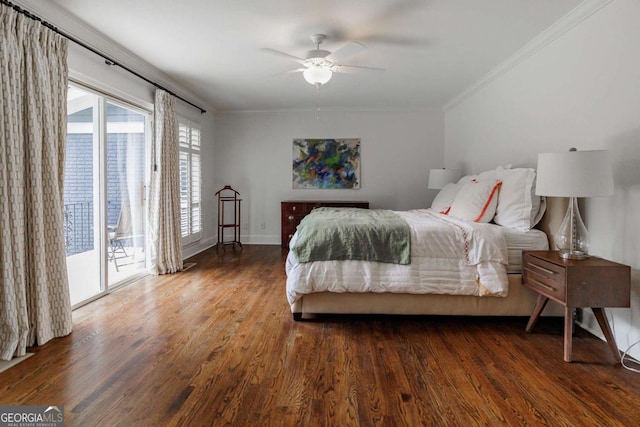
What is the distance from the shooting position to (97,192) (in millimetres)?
3357

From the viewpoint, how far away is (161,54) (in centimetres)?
362

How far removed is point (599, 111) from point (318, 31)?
2.25 m

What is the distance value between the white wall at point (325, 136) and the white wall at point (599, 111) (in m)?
2.55

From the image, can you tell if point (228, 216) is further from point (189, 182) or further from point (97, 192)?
point (97, 192)

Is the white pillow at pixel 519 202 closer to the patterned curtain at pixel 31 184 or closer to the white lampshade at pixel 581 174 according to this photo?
the white lampshade at pixel 581 174

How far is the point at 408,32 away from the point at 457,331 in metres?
2.54

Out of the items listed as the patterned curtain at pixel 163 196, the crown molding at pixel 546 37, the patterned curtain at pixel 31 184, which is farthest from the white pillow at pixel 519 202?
the patterned curtain at pixel 163 196

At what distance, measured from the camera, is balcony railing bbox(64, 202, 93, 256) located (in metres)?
3.12

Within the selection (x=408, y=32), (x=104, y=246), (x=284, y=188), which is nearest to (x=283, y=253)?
(x=284, y=188)

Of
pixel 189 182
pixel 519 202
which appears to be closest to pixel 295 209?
pixel 189 182

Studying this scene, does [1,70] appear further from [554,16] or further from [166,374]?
[554,16]

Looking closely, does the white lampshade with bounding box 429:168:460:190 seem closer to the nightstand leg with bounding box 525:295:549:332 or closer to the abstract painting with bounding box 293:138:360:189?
the abstract painting with bounding box 293:138:360:189

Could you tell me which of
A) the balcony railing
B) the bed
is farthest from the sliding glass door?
the bed

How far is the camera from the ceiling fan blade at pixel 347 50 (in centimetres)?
336
